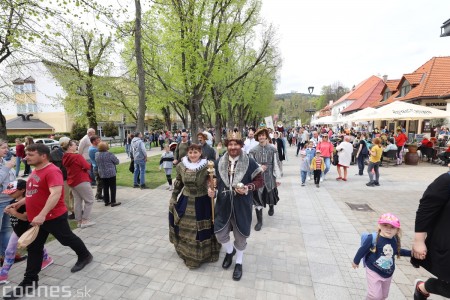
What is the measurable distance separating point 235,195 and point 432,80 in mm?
22869

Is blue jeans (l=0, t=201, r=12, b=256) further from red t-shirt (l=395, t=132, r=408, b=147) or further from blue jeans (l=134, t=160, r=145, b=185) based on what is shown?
red t-shirt (l=395, t=132, r=408, b=147)

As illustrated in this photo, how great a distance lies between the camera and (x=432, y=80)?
18.2m

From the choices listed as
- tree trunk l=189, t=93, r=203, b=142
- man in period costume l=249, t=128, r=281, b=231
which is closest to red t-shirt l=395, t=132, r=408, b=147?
man in period costume l=249, t=128, r=281, b=231

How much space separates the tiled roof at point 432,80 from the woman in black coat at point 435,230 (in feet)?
64.0

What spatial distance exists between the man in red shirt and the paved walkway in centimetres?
27

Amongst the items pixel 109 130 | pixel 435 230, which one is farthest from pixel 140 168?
pixel 109 130

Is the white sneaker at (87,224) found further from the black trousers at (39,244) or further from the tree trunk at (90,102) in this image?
the tree trunk at (90,102)

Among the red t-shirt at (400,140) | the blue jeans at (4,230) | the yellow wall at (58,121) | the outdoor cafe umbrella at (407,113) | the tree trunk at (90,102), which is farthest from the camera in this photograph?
the yellow wall at (58,121)

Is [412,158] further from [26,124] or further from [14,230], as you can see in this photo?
[26,124]

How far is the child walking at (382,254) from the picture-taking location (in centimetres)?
243

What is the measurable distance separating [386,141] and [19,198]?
566 inches

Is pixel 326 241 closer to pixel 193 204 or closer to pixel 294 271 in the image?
pixel 294 271

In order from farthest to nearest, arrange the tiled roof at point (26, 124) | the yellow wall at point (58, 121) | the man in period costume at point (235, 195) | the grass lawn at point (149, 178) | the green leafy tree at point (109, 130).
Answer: the green leafy tree at point (109, 130), the yellow wall at point (58, 121), the tiled roof at point (26, 124), the grass lawn at point (149, 178), the man in period costume at point (235, 195)

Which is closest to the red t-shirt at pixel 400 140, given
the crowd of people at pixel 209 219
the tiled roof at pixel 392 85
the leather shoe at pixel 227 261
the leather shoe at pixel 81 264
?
the crowd of people at pixel 209 219
